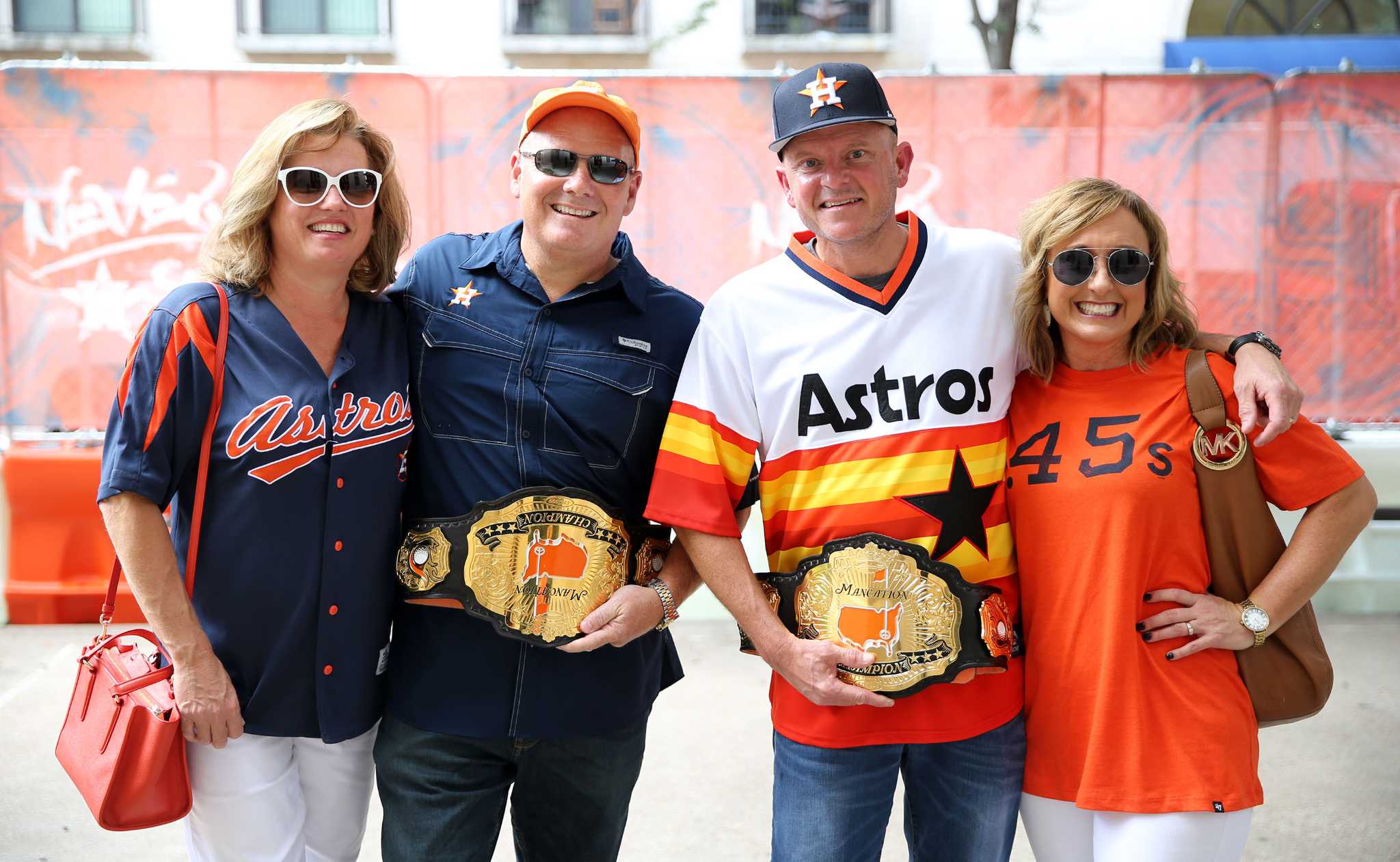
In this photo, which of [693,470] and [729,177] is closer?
[693,470]

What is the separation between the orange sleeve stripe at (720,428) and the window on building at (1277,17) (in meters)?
13.8

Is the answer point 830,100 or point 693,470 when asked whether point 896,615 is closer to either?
point 693,470

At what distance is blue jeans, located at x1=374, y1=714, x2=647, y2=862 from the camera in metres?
2.55

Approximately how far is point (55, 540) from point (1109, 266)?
5.31 m

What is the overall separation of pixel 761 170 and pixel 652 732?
3.06 meters

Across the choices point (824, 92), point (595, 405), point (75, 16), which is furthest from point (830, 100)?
point (75, 16)

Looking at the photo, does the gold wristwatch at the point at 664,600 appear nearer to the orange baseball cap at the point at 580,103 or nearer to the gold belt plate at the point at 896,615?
the gold belt plate at the point at 896,615

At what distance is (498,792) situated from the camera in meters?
2.63

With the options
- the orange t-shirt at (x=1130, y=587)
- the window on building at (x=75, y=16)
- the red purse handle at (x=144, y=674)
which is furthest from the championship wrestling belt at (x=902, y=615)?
the window on building at (x=75, y=16)

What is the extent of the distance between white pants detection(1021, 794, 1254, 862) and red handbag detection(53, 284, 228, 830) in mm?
1836

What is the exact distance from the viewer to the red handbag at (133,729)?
2.25m

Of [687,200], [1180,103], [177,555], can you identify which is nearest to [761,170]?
[687,200]

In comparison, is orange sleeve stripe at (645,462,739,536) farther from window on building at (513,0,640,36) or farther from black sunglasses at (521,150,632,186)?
window on building at (513,0,640,36)

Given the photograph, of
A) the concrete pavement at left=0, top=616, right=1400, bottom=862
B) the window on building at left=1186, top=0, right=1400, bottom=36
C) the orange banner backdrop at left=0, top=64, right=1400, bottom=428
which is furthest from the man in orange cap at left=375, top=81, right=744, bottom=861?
the window on building at left=1186, top=0, right=1400, bottom=36
